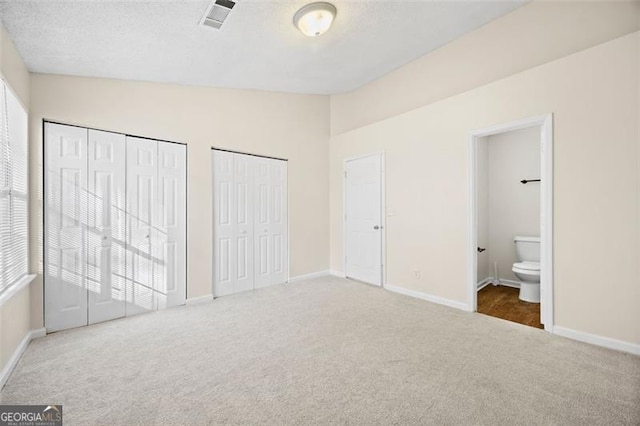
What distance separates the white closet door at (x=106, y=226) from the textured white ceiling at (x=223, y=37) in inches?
30.6

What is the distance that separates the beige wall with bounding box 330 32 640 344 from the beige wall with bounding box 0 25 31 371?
405cm

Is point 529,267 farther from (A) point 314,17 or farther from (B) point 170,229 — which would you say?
(B) point 170,229

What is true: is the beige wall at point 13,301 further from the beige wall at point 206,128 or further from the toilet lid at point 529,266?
the toilet lid at point 529,266

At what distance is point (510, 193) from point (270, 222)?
11.9ft

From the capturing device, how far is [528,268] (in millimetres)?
3736

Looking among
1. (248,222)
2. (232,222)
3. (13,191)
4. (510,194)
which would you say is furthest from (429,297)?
(13,191)

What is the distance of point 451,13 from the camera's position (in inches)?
119

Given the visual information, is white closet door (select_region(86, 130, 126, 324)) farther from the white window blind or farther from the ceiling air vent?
the ceiling air vent

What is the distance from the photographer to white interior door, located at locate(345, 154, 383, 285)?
14.9 ft

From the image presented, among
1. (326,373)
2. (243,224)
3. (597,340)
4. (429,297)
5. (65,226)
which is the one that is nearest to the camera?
(326,373)

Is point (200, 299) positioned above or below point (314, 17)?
below

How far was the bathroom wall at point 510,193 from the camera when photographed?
4355 millimetres

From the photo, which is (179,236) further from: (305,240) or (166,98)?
(305,240)

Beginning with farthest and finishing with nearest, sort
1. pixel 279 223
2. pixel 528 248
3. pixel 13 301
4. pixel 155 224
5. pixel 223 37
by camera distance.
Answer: pixel 279 223
pixel 528 248
pixel 155 224
pixel 223 37
pixel 13 301
